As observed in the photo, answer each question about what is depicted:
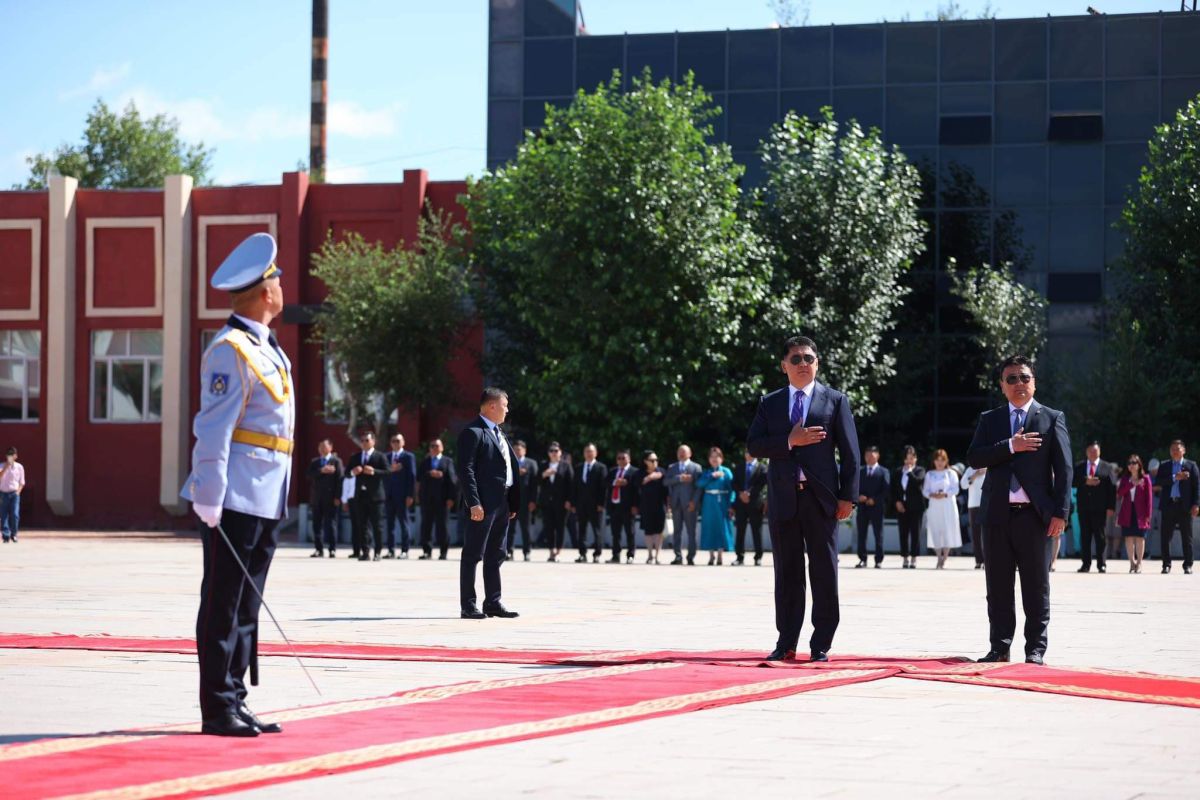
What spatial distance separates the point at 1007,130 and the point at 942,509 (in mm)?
18754

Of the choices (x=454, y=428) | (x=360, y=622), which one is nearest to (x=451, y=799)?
(x=360, y=622)

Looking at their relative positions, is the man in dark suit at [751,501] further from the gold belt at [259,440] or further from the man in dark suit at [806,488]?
the gold belt at [259,440]

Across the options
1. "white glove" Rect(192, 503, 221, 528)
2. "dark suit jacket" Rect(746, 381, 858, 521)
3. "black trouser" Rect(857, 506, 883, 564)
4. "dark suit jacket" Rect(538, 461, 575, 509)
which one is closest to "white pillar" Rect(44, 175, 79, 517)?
"dark suit jacket" Rect(538, 461, 575, 509)

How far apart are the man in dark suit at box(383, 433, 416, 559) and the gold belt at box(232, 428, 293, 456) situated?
69.5 ft

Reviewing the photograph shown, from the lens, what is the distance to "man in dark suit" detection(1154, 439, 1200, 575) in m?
25.9

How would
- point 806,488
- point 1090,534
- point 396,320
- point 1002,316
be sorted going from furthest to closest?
point 1002,316, point 396,320, point 1090,534, point 806,488

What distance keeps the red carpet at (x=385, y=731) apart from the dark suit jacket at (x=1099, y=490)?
17781 millimetres

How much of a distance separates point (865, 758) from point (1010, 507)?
14.9 feet

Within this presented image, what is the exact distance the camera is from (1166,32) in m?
42.9

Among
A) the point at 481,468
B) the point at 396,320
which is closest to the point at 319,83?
the point at 396,320

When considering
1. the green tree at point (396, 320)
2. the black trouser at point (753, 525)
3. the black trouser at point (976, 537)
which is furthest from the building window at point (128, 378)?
the black trouser at point (976, 537)

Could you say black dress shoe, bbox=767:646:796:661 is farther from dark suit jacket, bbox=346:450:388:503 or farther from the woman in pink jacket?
dark suit jacket, bbox=346:450:388:503

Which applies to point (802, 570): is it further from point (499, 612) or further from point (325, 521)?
point (325, 521)

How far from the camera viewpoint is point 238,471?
7.50 meters
